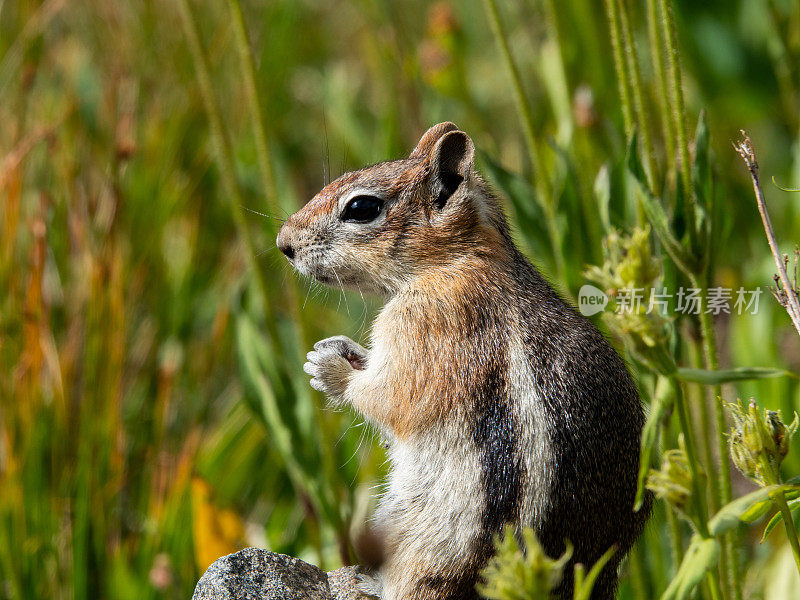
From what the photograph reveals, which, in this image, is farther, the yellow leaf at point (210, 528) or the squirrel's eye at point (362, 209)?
the yellow leaf at point (210, 528)

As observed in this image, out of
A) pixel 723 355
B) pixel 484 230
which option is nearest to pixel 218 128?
pixel 484 230

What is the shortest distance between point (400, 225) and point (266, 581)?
0.61m

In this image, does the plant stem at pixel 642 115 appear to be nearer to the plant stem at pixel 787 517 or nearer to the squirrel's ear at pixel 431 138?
the squirrel's ear at pixel 431 138

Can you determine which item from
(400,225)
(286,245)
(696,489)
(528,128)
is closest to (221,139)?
(286,245)

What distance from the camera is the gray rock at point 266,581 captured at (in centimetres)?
130

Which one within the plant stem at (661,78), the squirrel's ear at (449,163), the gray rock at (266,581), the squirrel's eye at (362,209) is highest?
the plant stem at (661,78)

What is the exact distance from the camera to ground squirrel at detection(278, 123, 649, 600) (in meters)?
1.24

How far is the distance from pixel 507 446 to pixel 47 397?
1.60 m

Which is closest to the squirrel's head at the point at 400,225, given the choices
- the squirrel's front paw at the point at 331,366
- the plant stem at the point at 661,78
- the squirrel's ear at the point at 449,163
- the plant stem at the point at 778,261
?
the squirrel's ear at the point at 449,163

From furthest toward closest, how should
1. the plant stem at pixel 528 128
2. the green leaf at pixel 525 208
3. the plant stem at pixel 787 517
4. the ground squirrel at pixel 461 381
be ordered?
the green leaf at pixel 525 208 < the plant stem at pixel 528 128 < the ground squirrel at pixel 461 381 < the plant stem at pixel 787 517

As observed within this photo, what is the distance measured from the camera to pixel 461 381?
133 cm

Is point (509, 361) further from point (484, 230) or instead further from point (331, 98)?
point (331, 98)

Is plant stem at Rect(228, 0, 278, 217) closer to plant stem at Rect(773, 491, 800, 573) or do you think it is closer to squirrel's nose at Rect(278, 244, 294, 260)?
squirrel's nose at Rect(278, 244, 294, 260)

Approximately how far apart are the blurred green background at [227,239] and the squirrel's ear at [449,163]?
33 cm
